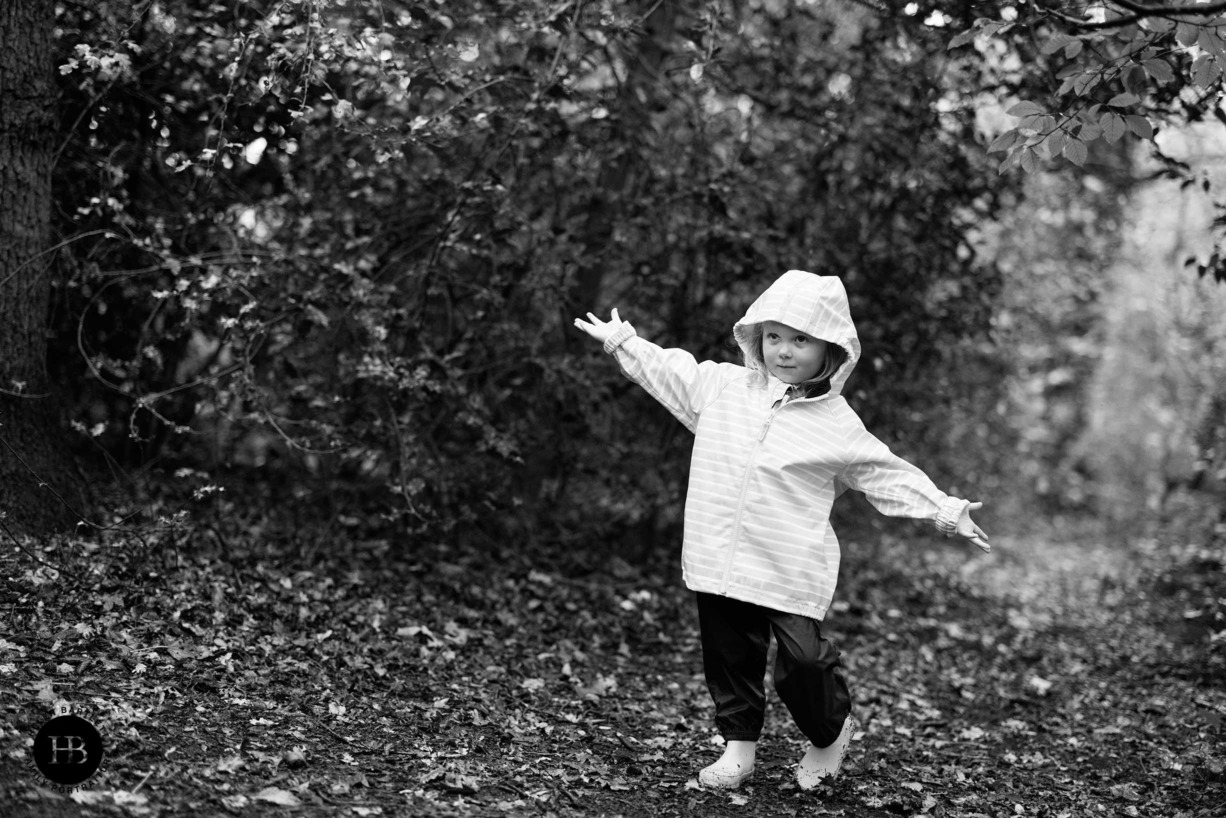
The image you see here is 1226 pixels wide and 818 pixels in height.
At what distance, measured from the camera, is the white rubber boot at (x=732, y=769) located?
3438mm

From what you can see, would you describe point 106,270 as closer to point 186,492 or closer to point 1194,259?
point 186,492

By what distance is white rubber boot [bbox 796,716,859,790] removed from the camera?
350 cm

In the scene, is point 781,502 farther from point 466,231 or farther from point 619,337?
point 466,231

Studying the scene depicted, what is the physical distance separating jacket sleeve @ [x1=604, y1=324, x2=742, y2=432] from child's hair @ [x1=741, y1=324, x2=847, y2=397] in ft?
0.24

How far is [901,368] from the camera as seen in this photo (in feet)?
20.9

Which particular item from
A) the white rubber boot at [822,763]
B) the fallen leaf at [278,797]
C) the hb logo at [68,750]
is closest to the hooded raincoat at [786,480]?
the white rubber boot at [822,763]

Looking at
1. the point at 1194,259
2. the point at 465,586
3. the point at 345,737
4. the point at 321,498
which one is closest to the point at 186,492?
the point at 321,498

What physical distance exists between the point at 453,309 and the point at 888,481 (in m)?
2.68

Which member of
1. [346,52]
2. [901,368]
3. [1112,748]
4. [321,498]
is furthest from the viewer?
[901,368]

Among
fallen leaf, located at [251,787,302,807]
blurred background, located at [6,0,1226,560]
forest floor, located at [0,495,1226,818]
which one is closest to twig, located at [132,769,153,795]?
forest floor, located at [0,495,1226,818]

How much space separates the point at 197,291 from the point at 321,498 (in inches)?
58.2

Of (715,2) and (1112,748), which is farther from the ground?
(715,2)

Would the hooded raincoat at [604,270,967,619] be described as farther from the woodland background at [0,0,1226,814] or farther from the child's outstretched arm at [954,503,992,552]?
the woodland background at [0,0,1226,814]

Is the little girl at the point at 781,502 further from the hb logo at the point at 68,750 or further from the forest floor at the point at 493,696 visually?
the hb logo at the point at 68,750
